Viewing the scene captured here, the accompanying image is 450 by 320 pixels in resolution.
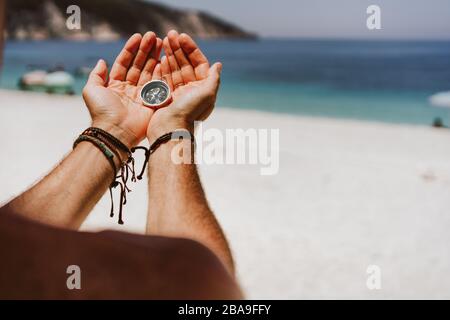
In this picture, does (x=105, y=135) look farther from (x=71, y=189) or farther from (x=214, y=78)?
(x=214, y=78)

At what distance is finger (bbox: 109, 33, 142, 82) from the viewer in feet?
7.61

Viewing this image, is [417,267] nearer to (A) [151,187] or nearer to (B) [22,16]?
(A) [151,187]

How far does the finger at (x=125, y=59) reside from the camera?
2320 mm

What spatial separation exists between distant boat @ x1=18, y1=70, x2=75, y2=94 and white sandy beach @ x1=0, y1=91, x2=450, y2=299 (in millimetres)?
7894

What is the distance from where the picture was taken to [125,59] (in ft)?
7.66

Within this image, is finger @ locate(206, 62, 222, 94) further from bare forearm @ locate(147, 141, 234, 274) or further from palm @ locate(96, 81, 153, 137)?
Result: bare forearm @ locate(147, 141, 234, 274)

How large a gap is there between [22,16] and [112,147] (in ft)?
174

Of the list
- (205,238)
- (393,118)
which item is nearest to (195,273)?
(205,238)

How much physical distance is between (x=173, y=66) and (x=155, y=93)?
201 mm

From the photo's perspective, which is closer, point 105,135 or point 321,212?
point 105,135

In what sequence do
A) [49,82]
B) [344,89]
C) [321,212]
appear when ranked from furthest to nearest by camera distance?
[344,89]
[49,82]
[321,212]

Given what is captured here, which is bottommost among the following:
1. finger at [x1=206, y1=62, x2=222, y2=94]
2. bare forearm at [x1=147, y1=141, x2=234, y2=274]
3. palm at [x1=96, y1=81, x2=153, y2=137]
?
bare forearm at [x1=147, y1=141, x2=234, y2=274]
